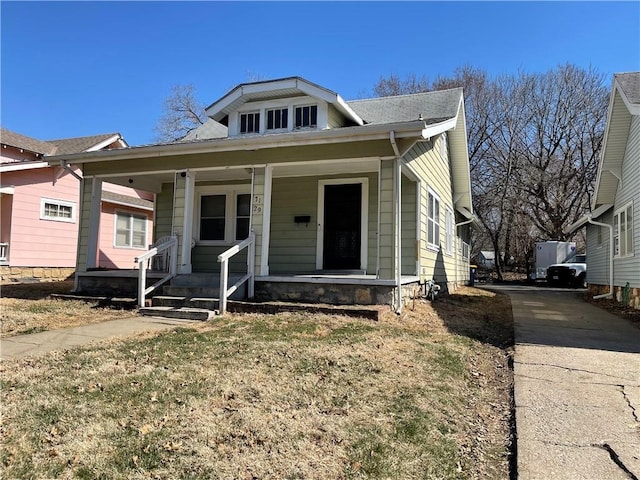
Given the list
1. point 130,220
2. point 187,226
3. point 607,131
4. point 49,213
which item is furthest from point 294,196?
point 130,220

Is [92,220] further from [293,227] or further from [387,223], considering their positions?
[387,223]

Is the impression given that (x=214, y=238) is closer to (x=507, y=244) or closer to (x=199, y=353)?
(x=199, y=353)

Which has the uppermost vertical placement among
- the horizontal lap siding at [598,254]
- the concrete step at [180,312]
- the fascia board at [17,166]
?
the fascia board at [17,166]

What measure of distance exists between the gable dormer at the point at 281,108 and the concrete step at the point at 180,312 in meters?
4.54

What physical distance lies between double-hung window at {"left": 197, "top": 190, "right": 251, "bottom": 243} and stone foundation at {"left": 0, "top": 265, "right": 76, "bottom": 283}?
22.9 ft

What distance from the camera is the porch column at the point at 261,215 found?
27.7 feet

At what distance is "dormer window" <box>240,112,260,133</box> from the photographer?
34.3 feet

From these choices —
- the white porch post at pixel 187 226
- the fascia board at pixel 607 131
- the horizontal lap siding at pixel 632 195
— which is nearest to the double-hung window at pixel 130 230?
the white porch post at pixel 187 226

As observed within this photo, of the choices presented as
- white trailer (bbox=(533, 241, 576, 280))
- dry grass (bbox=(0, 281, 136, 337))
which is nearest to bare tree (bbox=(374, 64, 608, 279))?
white trailer (bbox=(533, 241, 576, 280))

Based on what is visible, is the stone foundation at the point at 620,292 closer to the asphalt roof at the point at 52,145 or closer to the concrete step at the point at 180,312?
the concrete step at the point at 180,312

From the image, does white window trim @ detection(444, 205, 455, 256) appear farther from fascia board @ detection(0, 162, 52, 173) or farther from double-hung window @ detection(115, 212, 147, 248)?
fascia board @ detection(0, 162, 52, 173)

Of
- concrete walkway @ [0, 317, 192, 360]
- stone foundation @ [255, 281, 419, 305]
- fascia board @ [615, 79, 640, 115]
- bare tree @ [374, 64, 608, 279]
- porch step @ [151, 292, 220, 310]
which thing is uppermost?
bare tree @ [374, 64, 608, 279]

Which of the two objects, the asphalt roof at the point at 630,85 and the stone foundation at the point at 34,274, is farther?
the stone foundation at the point at 34,274

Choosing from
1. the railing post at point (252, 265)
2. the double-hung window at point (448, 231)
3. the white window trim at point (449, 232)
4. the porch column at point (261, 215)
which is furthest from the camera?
the double-hung window at point (448, 231)
